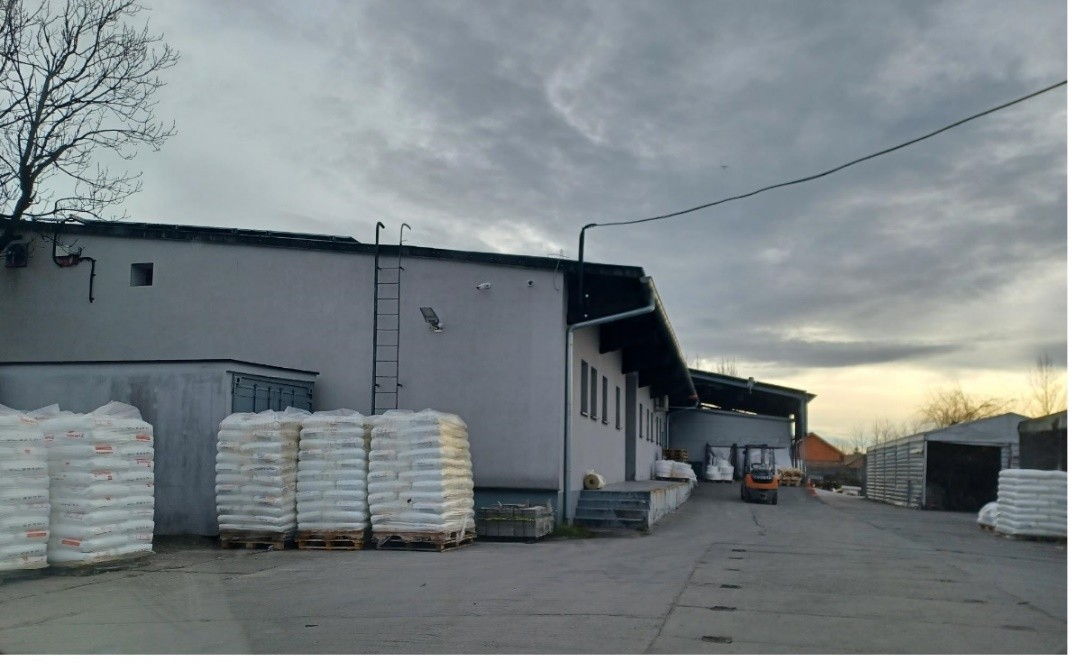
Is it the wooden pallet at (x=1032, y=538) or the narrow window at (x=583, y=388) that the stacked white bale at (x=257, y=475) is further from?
the wooden pallet at (x=1032, y=538)

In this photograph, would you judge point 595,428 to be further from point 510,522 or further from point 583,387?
point 510,522

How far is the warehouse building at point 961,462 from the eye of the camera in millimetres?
27797

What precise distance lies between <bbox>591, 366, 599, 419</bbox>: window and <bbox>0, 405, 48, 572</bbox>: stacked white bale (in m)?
12.9

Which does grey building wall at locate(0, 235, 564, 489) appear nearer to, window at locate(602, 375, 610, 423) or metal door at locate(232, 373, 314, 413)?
metal door at locate(232, 373, 314, 413)

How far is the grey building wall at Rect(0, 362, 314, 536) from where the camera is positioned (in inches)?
609

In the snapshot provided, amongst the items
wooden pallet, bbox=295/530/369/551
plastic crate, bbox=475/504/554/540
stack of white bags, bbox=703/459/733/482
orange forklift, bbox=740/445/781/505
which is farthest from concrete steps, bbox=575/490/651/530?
stack of white bags, bbox=703/459/733/482

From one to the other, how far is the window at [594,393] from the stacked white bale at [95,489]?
11.5 meters

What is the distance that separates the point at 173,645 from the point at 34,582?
178 inches

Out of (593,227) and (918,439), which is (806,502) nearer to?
(918,439)

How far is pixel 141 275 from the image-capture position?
63.4ft

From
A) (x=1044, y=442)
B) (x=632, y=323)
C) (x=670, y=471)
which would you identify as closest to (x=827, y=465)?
(x=670, y=471)

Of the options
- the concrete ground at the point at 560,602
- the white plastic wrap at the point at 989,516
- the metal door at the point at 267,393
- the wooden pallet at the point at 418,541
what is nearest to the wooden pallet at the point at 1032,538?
the white plastic wrap at the point at 989,516

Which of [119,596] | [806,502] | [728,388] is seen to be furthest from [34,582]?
[728,388]

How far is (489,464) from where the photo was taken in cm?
1772
